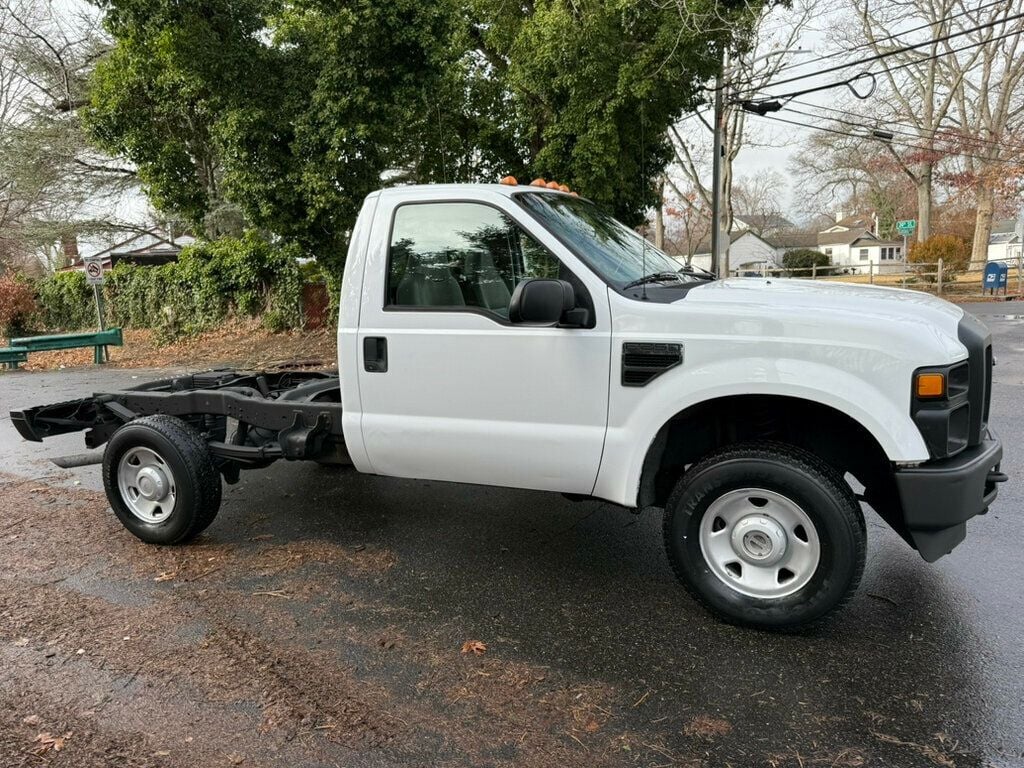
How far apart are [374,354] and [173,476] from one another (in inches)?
63.1

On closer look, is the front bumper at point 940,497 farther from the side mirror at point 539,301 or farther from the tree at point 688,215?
the tree at point 688,215

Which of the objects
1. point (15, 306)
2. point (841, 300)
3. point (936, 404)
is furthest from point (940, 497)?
point (15, 306)

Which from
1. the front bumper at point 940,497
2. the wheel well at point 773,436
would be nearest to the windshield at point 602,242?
the wheel well at point 773,436

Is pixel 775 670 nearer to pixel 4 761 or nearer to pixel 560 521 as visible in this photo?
pixel 560 521

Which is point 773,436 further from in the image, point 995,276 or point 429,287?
point 995,276

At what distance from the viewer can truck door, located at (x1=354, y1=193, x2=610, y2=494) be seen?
3686mm

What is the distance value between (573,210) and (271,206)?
35.9 ft

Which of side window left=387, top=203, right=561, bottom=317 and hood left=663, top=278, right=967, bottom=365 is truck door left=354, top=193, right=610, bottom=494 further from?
hood left=663, top=278, right=967, bottom=365

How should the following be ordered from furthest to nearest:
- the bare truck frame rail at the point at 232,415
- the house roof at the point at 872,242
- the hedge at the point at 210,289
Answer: the house roof at the point at 872,242 → the hedge at the point at 210,289 → the bare truck frame rail at the point at 232,415

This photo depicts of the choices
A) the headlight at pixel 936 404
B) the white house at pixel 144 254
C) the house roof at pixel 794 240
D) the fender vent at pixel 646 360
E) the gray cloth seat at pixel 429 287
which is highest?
the house roof at pixel 794 240

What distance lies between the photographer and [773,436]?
3.80 meters

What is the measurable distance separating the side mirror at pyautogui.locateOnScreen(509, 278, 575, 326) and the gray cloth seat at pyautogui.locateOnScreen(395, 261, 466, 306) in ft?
2.12

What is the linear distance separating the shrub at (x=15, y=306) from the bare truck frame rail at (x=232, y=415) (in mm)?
24163

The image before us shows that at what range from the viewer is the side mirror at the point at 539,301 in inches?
132
